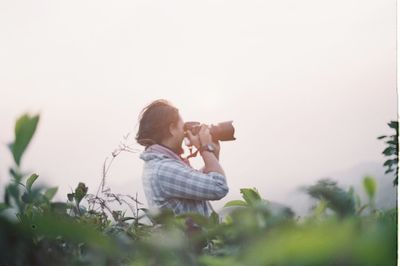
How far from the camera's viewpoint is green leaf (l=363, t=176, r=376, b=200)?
1.08ft

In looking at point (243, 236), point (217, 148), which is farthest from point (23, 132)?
point (217, 148)

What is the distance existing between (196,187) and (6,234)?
1635 millimetres

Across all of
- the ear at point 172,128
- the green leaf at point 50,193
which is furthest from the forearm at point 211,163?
the green leaf at point 50,193

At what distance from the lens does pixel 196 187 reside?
72.9 inches

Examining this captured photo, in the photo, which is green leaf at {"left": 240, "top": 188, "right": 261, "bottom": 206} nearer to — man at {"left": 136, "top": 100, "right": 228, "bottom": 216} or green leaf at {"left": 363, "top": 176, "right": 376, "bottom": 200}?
green leaf at {"left": 363, "top": 176, "right": 376, "bottom": 200}

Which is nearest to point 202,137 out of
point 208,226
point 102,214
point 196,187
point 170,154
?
point 170,154

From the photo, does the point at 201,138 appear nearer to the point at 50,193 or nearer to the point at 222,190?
the point at 222,190

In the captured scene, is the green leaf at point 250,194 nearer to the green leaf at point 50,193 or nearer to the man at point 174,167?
the green leaf at point 50,193

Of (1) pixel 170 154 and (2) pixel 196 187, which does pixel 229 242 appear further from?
(1) pixel 170 154

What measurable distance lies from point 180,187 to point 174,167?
0.10 meters

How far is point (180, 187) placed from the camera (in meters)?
1.86

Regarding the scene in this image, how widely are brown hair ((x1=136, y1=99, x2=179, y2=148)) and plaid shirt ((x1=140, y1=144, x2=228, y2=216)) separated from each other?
187 mm

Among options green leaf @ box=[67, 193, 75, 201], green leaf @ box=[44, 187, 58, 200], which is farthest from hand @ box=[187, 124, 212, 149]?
green leaf @ box=[44, 187, 58, 200]

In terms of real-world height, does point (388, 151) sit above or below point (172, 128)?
below
